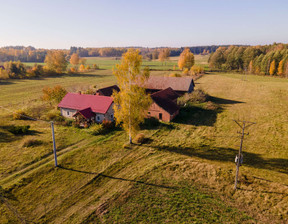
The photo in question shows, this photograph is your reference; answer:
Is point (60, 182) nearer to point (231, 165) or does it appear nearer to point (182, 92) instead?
point (231, 165)

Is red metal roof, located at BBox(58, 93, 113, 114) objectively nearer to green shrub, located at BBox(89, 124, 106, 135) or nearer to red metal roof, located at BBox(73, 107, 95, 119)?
red metal roof, located at BBox(73, 107, 95, 119)

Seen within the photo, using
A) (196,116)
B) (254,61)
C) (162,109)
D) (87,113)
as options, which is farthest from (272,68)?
(87,113)

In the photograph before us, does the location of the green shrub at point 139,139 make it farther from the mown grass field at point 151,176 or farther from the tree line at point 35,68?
the tree line at point 35,68

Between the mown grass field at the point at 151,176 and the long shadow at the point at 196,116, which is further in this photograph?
the long shadow at the point at 196,116

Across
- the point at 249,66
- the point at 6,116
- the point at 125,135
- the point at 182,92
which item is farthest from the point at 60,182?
the point at 249,66

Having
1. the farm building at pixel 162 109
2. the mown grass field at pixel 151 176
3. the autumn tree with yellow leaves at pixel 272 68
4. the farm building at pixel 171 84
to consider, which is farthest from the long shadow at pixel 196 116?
the autumn tree with yellow leaves at pixel 272 68

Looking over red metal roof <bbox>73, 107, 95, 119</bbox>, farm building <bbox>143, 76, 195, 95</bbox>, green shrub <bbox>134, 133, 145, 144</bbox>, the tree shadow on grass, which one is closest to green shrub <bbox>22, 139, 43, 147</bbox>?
the tree shadow on grass

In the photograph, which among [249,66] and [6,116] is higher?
[249,66]
